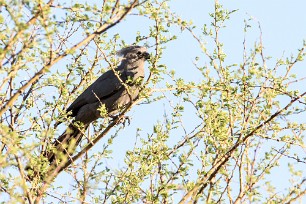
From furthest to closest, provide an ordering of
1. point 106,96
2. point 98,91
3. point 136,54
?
point 136,54
point 106,96
point 98,91

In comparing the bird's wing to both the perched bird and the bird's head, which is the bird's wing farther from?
the bird's head

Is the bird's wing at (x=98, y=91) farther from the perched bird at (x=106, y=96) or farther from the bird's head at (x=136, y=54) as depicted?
the bird's head at (x=136, y=54)

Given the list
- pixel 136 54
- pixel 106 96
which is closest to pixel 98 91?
pixel 106 96

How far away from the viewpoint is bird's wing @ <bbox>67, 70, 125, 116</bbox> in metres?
8.44

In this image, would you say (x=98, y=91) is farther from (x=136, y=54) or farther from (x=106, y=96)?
(x=136, y=54)

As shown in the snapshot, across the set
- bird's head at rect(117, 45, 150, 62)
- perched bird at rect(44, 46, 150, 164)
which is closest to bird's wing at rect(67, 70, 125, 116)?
perched bird at rect(44, 46, 150, 164)

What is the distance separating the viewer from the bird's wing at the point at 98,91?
332 inches

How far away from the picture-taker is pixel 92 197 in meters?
6.49

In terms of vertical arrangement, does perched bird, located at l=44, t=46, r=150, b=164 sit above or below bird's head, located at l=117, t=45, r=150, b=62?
below

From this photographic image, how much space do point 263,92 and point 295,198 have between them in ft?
4.11

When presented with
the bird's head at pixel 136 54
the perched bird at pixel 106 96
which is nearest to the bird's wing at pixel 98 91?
the perched bird at pixel 106 96

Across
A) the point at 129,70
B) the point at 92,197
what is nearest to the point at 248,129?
the point at 92,197

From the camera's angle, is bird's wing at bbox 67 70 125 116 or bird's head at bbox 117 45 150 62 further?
bird's head at bbox 117 45 150 62

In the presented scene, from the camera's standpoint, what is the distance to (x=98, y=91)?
28.7 feet
